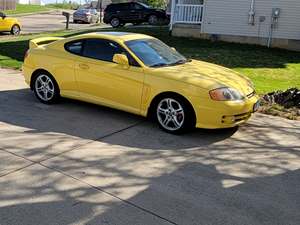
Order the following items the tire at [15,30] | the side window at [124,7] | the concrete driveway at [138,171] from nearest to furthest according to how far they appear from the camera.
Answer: the concrete driveway at [138,171] < the tire at [15,30] < the side window at [124,7]

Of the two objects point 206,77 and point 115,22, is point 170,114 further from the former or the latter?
point 115,22

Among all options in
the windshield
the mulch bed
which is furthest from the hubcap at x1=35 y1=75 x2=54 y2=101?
the mulch bed

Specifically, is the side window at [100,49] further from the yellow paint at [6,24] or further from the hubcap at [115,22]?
the hubcap at [115,22]

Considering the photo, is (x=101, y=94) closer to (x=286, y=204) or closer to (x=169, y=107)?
(x=169, y=107)

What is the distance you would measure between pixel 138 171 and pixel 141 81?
2027mm

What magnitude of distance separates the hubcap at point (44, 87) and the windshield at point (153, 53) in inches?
69.2

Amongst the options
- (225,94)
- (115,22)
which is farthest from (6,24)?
(225,94)

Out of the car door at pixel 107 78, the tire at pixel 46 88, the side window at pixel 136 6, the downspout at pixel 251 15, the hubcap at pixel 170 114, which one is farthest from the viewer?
the side window at pixel 136 6

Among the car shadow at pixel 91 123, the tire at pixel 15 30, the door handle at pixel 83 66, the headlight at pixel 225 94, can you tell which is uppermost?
the tire at pixel 15 30

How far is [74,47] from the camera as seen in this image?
25.6 feet

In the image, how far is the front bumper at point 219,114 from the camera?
6328 millimetres

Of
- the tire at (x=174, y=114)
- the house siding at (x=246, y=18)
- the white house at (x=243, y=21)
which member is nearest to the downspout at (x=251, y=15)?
the white house at (x=243, y=21)

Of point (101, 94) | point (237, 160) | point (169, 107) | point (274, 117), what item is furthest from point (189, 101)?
point (274, 117)

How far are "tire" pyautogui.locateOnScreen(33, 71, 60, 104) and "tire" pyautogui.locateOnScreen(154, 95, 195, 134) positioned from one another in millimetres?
2207
